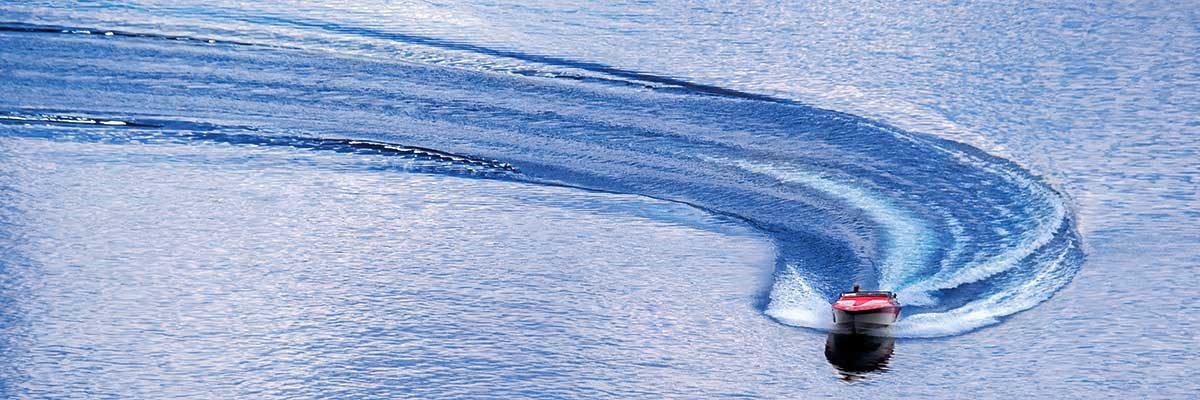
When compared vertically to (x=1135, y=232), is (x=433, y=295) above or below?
below

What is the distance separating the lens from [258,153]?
162 inches

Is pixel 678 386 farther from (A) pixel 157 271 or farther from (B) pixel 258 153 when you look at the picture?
(B) pixel 258 153

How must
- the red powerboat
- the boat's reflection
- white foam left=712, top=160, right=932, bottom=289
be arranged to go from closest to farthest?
the boat's reflection, the red powerboat, white foam left=712, top=160, right=932, bottom=289

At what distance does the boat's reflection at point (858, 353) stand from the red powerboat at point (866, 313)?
0.02 meters

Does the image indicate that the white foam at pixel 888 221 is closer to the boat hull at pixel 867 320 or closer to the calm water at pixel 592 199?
the calm water at pixel 592 199

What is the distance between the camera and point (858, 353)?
2.94m

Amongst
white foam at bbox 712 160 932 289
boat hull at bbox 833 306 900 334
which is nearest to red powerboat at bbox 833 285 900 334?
boat hull at bbox 833 306 900 334

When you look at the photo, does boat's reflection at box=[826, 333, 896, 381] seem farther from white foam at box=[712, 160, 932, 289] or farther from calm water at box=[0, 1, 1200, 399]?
white foam at box=[712, 160, 932, 289]

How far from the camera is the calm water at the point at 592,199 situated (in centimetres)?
292

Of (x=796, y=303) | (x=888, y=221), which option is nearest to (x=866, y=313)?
(x=796, y=303)

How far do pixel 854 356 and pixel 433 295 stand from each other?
865mm

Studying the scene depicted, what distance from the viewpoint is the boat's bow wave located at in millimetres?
3311

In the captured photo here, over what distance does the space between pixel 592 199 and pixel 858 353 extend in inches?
40.4

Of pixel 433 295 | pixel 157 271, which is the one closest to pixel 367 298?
pixel 433 295
